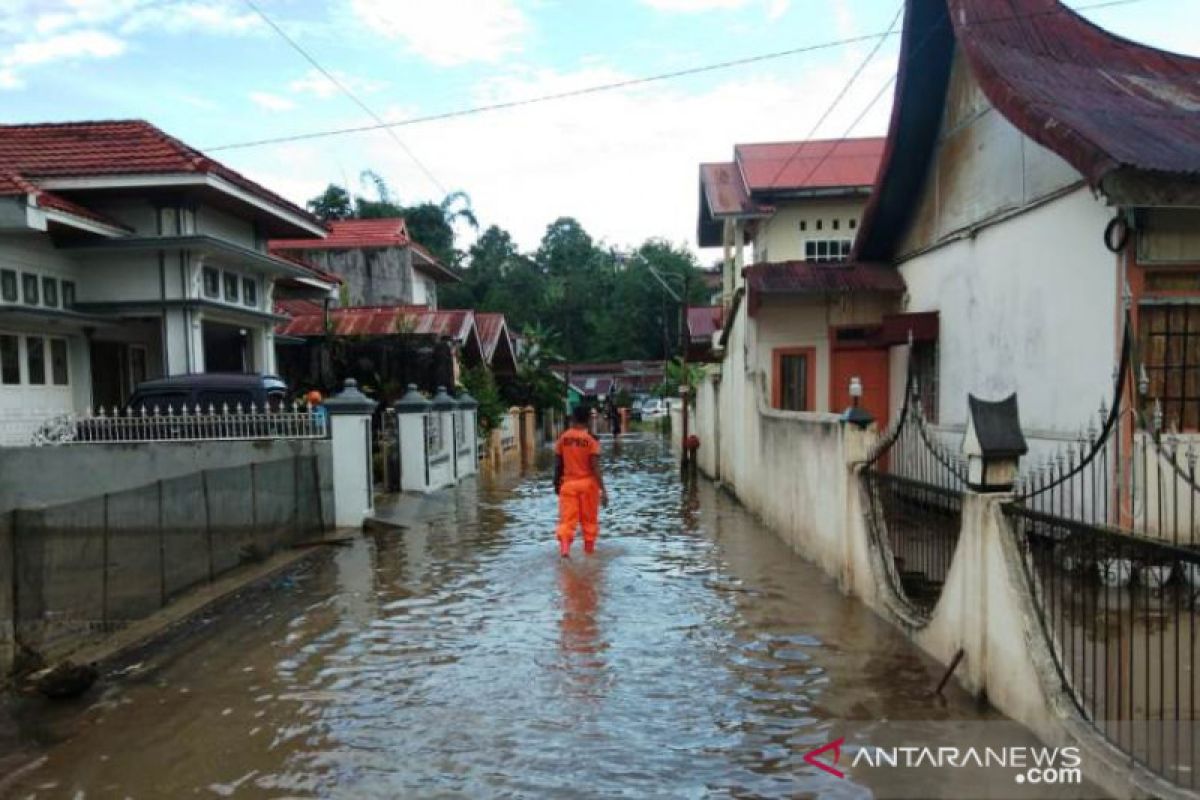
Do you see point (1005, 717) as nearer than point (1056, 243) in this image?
Yes

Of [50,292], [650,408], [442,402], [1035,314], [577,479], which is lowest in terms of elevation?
[650,408]

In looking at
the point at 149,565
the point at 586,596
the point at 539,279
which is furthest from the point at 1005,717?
the point at 539,279

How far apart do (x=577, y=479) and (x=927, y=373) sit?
5823 millimetres

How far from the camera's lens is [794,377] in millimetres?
13719

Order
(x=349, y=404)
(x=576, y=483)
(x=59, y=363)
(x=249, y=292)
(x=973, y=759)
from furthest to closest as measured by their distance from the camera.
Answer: (x=249, y=292), (x=59, y=363), (x=349, y=404), (x=576, y=483), (x=973, y=759)

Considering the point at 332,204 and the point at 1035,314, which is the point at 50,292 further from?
the point at 332,204

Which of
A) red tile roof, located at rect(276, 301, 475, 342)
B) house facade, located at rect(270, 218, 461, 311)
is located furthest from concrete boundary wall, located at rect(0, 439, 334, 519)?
house facade, located at rect(270, 218, 461, 311)

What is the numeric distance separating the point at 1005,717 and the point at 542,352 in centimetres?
3139

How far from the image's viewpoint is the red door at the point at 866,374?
13.4 metres

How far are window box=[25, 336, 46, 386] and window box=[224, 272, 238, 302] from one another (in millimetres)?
3388

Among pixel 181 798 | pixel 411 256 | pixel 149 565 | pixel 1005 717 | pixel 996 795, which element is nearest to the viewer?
pixel 996 795

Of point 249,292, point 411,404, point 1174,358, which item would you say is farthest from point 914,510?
point 249,292

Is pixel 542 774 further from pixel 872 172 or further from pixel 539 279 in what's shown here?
pixel 539 279

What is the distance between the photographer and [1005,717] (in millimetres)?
4500
